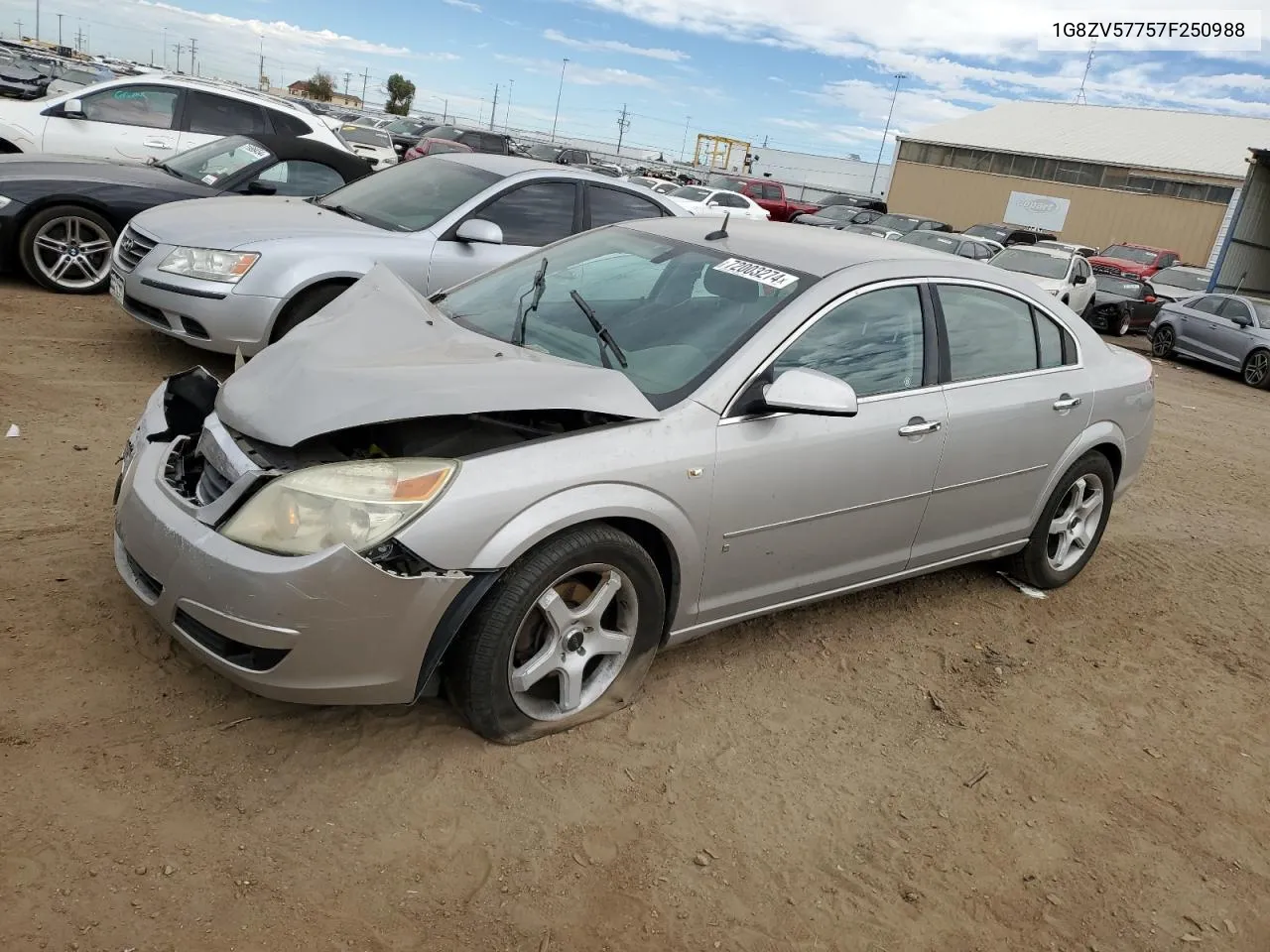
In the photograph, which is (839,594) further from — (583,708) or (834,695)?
(583,708)

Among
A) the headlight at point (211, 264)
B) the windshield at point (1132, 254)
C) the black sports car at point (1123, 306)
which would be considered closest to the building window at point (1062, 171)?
the windshield at point (1132, 254)

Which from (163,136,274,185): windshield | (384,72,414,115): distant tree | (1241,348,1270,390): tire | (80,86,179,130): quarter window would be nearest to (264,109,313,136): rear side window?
(80,86,179,130): quarter window

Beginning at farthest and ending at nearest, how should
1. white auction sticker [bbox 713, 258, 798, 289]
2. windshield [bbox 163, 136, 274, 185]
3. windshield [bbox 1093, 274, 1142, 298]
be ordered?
windshield [bbox 1093, 274, 1142, 298] < windshield [bbox 163, 136, 274, 185] < white auction sticker [bbox 713, 258, 798, 289]

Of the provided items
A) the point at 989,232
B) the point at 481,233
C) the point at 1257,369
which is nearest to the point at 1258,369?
the point at 1257,369

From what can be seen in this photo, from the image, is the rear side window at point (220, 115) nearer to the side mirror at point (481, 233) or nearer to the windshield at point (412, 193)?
the windshield at point (412, 193)

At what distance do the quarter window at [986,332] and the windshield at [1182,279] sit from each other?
22.8 metres

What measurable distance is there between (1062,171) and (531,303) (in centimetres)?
4736

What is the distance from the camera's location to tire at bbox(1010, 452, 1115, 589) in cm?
471

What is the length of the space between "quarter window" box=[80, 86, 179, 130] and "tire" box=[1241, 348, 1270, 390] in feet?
49.2

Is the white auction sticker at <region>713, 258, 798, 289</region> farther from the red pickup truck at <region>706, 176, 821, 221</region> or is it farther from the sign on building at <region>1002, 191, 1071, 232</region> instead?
the sign on building at <region>1002, 191, 1071, 232</region>

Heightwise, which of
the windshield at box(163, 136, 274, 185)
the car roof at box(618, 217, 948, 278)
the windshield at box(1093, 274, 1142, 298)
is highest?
the car roof at box(618, 217, 948, 278)

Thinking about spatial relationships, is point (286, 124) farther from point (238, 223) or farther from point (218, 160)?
point (238, 223)

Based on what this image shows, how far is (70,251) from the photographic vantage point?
7555 millimetres

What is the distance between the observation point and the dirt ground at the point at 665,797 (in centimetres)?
246
